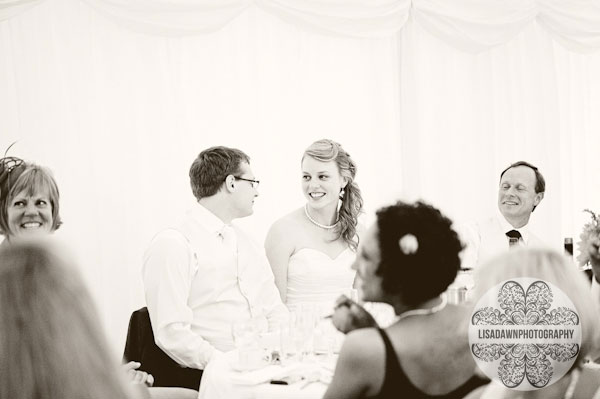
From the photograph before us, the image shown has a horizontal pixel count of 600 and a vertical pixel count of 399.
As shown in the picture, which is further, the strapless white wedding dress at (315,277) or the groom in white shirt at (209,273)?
the strapless white wedding dress at (315,277)

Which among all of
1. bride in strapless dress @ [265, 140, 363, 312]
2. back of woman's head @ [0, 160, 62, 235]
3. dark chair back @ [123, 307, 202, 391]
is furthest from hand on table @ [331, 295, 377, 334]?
bride in strapless dress @ [265, 140, 363, 312]

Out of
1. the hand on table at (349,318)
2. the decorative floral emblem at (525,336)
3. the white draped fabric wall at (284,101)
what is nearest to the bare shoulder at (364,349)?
the decorative floral emblem at (525,336)

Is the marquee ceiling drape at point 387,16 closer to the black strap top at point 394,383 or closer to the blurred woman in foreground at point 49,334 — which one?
the blurred woman in foreground at point 49,334

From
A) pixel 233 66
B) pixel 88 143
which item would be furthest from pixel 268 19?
pixel 88 143

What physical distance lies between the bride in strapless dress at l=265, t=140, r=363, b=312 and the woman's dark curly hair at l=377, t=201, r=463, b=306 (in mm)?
2271

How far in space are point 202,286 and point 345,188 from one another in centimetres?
128

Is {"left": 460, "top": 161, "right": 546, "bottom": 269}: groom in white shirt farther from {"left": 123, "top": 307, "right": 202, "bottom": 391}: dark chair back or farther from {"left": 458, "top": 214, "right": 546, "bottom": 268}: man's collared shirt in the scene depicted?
{"left": 123, "top": 307, "right": 202, "bottom": 391}: dark chair back

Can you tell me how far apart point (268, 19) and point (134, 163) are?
138cm

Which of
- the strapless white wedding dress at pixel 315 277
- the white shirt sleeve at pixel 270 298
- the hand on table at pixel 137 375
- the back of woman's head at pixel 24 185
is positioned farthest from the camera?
the strapless white wedding dress at pixel 315 277

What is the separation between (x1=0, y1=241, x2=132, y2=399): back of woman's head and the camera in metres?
1.45

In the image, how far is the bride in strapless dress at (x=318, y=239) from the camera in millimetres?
4227

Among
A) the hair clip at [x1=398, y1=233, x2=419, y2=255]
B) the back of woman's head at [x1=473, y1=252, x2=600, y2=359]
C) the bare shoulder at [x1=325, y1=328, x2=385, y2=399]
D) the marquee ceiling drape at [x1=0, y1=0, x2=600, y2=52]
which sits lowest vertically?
the bare shoulder at [x1=325, y1=328, x2=385, y2=399]

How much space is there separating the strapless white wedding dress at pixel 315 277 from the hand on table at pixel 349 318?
1.96 metres

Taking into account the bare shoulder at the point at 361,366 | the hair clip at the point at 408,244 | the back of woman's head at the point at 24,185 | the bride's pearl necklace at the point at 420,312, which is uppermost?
the back of woman's head at the point at 24,185
